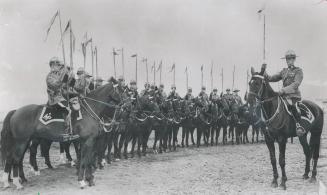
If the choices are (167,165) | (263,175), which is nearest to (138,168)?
(167,165)

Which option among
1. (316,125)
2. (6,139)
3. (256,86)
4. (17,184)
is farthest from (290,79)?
(6,139)

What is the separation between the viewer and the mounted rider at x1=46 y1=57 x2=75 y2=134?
428 inches

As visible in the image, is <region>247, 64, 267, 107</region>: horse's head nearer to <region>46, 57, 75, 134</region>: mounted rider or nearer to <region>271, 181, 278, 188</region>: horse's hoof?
<region>271, 181, 278, 188</region>: horse's hoof

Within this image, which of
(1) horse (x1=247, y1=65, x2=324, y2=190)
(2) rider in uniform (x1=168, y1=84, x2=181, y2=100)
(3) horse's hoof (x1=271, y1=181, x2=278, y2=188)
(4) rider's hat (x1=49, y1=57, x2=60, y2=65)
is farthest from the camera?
(2) rider in uniform (x1=168, y1=84, x2=181, y2=100)

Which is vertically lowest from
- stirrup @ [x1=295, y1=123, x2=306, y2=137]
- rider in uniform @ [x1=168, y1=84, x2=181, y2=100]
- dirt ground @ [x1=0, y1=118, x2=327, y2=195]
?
dirt ground @ [x1=0, y1=118, x2=327, y2=195]

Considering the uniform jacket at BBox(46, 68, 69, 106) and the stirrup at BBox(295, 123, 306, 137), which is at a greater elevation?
the uniform jacket at BBox(46, 68, 69, 106)

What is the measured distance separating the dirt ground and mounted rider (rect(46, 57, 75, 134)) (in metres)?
1.87

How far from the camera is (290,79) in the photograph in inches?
443

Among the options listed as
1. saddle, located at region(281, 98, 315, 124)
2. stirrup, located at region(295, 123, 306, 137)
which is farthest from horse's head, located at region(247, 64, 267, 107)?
stirrup, located at region(295, 123, 306, 137)

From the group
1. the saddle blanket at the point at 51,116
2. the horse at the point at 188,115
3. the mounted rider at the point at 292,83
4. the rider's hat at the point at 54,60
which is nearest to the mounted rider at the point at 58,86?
the rider's hat at the point at 54,60

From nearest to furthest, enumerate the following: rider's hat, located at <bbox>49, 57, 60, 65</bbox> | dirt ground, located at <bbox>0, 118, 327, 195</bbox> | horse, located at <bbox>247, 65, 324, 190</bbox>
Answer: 1. dirt ground, located at <bbox>0, 118, 327, 195</bbox>
2. horse, located at <bbox>247, 65, 324, 190</bbox>
3. rider's hat, located at <bbox>49, 57, 60, 65</bbox>

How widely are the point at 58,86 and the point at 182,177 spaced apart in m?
4.76

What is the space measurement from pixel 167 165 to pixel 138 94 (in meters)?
3.79

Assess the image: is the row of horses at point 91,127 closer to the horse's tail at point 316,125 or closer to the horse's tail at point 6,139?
the horse's tail at point 6,139
